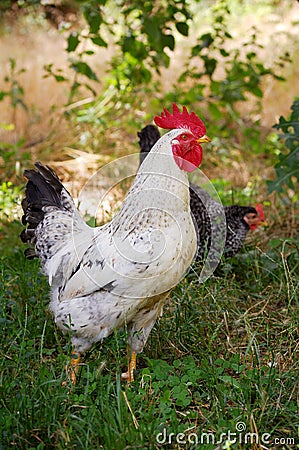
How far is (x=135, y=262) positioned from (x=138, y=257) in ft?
0.09

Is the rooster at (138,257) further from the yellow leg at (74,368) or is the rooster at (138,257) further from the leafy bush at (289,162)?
the leafy bush at (289,162)

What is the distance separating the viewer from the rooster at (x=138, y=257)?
111 inches

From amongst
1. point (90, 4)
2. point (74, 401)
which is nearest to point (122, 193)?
point (90, 4)

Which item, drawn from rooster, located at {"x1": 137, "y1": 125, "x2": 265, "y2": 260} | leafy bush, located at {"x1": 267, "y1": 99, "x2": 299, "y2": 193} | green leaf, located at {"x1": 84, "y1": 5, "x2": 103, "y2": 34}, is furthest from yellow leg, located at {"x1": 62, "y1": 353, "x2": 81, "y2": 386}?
green leaf, located at {"x1": 84, "y1": 5, "x2": 103, "y2": 34}

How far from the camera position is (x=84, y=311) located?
9.84ft

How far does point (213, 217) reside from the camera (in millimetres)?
4750

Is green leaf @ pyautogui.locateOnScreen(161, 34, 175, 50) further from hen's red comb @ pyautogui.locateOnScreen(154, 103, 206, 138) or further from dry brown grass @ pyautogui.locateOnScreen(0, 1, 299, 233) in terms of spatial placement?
hen's red comb @ pyautogui.locateOnScreen(154, 103, 206, 138)

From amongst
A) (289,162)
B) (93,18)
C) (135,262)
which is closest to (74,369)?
(135,262)

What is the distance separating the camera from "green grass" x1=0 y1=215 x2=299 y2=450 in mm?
2438

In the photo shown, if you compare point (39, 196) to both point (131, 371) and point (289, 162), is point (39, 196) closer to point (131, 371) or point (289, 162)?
point (131, 371)

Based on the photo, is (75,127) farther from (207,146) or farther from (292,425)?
(292,425)

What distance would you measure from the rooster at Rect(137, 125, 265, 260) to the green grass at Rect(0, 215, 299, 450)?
24.2 inches

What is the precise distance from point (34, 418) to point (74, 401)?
0.25m

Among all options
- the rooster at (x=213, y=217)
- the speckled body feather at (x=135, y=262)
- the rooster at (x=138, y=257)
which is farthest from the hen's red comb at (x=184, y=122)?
the rooster at (x=213, y=217)
